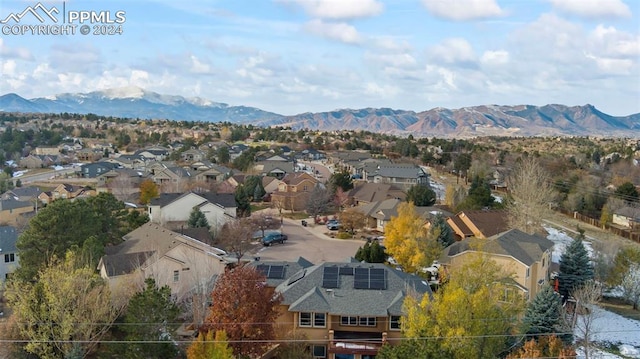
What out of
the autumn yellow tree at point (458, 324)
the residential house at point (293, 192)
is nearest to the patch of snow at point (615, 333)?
the autumn yellow tree at point (458, 324)

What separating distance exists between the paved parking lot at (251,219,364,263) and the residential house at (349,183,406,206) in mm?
10259

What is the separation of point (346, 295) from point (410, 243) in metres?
8.72

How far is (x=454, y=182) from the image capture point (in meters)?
70.9

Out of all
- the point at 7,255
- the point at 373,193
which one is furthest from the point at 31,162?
the point at 7,255

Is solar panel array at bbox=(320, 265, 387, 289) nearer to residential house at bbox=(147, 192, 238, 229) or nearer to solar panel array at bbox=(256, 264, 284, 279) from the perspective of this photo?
solar panel array at bbox=(256, 264, 284, 279)

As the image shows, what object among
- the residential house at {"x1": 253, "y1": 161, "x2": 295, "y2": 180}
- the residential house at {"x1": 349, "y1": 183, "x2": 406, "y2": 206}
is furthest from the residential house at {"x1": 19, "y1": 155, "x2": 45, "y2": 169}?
the residential house at {"x1": 349, "y1": 183, "x2": 406, "y2": 206}

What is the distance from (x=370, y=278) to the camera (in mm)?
22438

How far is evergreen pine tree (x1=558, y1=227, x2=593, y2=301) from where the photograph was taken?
30.5 m

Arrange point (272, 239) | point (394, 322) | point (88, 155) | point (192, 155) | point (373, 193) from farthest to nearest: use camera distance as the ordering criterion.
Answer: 1. point (88, 155)
2. point (192, 155)
3. point (373, 193)
4. point (272, 239)
5. point (394, 322)

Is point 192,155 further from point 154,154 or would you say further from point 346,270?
point 346,270

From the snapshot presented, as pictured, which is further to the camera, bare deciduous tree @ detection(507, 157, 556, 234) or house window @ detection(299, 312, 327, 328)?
bare deciduous tree @ detection(507, 157, 556, 234)

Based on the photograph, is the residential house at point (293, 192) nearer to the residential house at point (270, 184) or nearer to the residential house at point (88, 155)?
the residential house at point (270, 184)

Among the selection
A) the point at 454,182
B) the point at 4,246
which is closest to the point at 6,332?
the point at 4,246

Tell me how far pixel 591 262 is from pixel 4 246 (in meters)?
35.5
